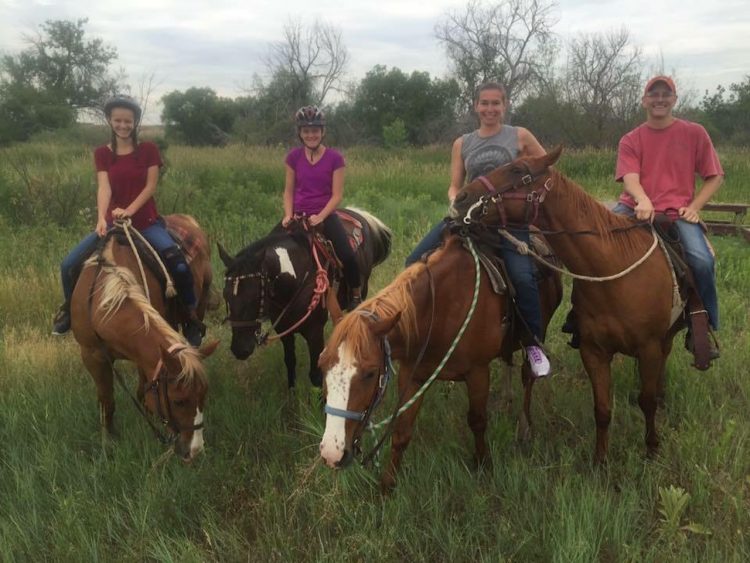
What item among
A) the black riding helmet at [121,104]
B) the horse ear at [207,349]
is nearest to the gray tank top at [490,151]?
the horse ear at [207,349]

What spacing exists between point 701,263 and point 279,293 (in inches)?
126

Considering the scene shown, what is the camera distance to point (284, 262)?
4.43 m

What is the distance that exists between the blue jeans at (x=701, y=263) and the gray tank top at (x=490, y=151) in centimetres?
128

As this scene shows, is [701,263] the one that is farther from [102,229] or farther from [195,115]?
[195,115]

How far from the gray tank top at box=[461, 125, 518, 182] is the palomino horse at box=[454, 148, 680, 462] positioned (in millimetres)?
573

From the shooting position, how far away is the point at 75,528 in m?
2.93

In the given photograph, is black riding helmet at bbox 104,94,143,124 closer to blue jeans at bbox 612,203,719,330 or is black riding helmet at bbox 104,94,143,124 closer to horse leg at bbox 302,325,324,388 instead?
horse leg at bbox 302,325,324,388

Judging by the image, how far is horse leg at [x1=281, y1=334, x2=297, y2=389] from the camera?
194 inches

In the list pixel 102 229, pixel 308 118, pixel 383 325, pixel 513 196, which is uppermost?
pixel 308 118

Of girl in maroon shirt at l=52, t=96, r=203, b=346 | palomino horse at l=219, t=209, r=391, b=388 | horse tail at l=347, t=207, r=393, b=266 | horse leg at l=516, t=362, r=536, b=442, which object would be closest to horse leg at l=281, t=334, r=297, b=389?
palomino horse at l=219, t=209, r=391, b=388

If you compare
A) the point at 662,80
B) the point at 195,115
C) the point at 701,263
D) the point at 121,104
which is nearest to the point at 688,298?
the point at 701,263

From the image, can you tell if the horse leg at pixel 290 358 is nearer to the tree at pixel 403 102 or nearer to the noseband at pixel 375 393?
the noseband at pixel 375 393

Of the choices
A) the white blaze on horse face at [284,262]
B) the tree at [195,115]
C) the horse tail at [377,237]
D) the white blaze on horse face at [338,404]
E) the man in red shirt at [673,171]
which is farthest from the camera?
the tree at [195,115]

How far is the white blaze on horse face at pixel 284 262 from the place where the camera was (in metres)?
4.42
